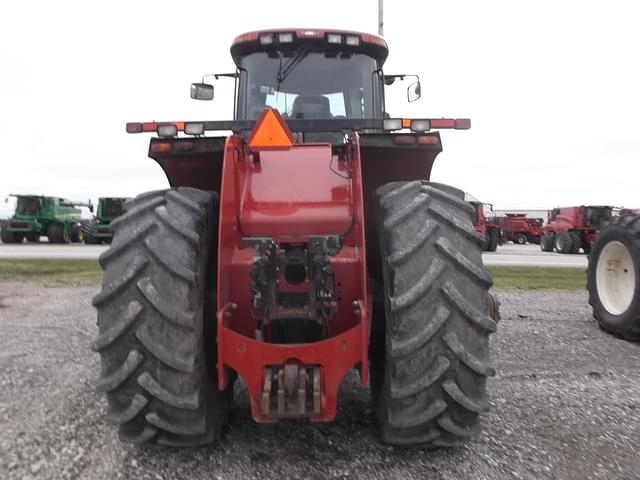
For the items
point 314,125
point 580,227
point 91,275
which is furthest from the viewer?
point 580,227

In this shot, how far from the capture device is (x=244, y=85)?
15.9ft

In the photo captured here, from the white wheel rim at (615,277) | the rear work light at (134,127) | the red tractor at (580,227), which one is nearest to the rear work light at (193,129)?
the rear work light at (134,127)

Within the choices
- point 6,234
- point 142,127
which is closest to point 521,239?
point 6,234

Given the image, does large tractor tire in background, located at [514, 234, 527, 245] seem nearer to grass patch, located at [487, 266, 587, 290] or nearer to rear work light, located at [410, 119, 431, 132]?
grass patch, located at [487, 266, 587, 290]

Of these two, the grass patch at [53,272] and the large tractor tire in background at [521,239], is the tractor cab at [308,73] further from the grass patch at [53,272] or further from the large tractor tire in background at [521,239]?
the large tractor tire in background at [521,239]

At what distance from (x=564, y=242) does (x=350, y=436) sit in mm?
25207

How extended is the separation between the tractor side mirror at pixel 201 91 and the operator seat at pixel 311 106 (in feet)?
3.92

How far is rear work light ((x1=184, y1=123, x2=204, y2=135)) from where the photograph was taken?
3.33 m

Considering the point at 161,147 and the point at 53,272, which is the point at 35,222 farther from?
the point at 161,147

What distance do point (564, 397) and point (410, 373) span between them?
6.35ft

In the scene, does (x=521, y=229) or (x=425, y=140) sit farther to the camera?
(x=521, y=229)

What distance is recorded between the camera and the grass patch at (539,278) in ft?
36.2

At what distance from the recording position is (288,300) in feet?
9.48

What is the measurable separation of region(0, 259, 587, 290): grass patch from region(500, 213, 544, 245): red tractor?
2107cm
